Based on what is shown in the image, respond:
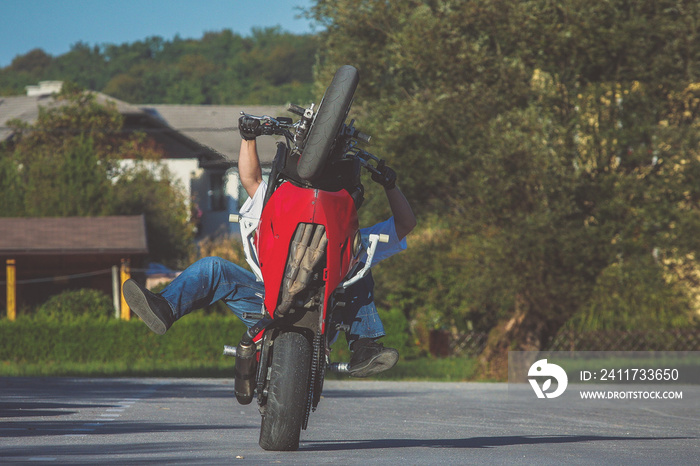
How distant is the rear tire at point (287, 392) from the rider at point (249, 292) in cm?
48

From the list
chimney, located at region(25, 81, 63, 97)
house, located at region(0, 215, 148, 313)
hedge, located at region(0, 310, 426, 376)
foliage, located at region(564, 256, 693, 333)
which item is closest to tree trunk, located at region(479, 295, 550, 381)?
foliage, located at region(564, 256, 693, 333)

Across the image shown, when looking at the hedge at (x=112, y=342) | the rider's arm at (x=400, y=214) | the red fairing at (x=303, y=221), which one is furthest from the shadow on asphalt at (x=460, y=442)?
the hedge at (x=112, y=342)

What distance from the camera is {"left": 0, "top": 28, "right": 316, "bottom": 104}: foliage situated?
10344 centimetres

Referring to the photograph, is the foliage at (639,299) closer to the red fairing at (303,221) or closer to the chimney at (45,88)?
the red fairing at (303,221)

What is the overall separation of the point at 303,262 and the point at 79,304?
24.4 metres

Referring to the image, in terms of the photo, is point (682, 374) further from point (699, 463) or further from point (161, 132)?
point (161, 132)

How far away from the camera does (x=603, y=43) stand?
20297mm

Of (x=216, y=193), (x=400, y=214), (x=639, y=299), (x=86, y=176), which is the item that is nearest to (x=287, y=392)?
(x=400, y=214)

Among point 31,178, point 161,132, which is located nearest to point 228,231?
point 161,132

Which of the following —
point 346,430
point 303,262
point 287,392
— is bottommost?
point 346,430

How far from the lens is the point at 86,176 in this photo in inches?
1453

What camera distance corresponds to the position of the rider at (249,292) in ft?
19.6

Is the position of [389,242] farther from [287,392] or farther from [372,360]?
[287,392]

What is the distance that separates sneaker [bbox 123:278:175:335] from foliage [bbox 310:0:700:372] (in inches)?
560
